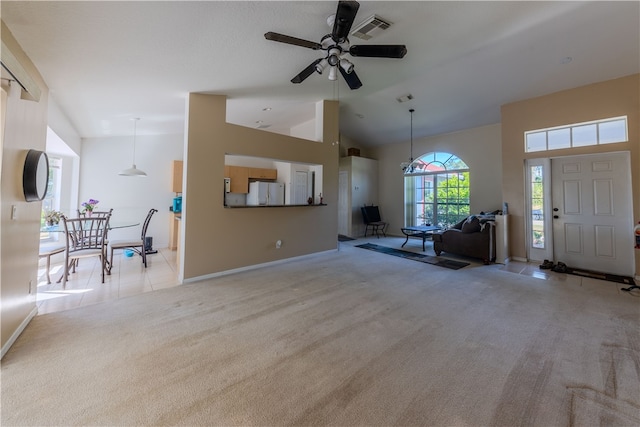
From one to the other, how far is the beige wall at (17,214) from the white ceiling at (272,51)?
51 centimetres

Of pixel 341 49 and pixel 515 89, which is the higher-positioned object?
pixel 515 89

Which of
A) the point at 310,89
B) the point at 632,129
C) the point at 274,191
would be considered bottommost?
the point at 274,191

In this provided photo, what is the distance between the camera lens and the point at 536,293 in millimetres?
3186

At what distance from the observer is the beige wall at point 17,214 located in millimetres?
1936

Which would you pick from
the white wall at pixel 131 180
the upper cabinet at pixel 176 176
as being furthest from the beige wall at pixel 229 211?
the white wall at pixel 131 180

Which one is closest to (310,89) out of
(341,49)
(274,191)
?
(341,49)

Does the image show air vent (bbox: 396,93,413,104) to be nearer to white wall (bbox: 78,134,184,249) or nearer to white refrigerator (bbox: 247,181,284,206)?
white refrigerator (bbox: 247,181,284,206)

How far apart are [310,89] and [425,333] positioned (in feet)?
13.2

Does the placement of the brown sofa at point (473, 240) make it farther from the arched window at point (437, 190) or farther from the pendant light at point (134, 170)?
the pendant light at point (134, 170)

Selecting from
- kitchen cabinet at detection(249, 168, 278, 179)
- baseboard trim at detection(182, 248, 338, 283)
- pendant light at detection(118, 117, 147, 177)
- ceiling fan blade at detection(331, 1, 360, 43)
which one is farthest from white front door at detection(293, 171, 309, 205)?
ceiling fan blade at detection(331, 1, 360, 43)

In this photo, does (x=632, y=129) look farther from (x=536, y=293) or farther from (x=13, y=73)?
(x=13, y=73)

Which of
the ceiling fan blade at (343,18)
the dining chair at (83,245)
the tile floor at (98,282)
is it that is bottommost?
the tile floor at (98,282)

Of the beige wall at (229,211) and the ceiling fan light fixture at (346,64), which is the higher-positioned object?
the ceiling fan light fixture at (346,64)

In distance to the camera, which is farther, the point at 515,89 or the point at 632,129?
the point at 515,89
